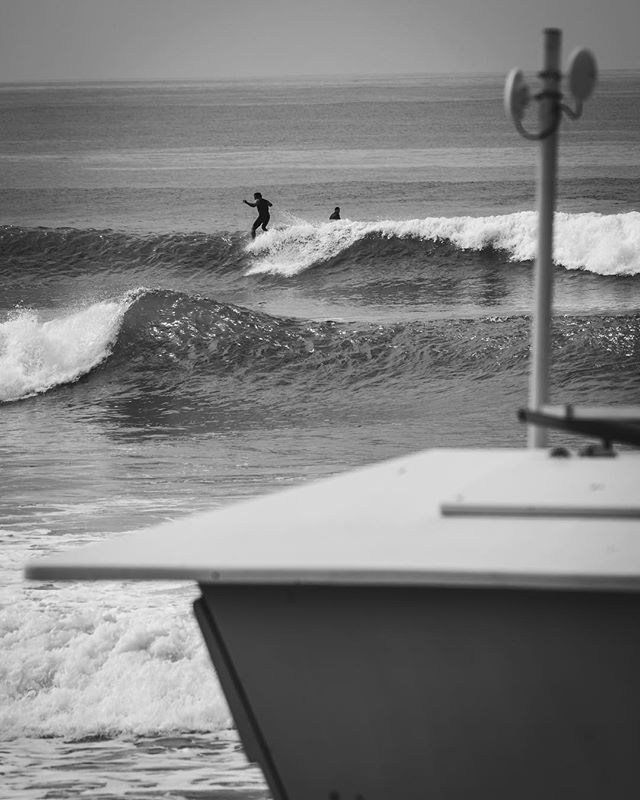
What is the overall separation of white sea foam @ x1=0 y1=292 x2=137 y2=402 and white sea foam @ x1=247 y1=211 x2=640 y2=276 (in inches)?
262

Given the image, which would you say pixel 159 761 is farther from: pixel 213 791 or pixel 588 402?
pixel 588 402

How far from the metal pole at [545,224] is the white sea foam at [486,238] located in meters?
22.6

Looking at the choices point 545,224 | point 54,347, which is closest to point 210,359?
point 54,347

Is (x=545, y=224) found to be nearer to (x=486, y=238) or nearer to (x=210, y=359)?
(x=210, y=359)

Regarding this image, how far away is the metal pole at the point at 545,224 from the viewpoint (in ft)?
11.3

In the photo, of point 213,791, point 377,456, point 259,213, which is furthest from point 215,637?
point 259,213

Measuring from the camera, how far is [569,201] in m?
35.9

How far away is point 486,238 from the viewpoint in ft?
95.6

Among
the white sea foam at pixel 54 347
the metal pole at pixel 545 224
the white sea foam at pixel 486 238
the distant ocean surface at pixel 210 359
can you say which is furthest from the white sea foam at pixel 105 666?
the white sea foam at pixel 486 238

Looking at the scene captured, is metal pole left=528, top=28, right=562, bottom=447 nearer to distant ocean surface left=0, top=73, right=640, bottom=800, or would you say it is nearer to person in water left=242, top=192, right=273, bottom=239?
distant ocean surface left=0, top=73, right=640, bottom=800

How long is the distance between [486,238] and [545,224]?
25.8m

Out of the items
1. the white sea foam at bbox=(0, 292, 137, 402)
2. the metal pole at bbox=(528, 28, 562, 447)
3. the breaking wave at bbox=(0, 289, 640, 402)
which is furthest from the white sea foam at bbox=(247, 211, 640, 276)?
the metal pole at bbox=(528, 28, 562, 447)

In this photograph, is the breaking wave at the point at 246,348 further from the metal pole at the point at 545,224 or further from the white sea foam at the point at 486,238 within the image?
the metal pole at the point at 545,224

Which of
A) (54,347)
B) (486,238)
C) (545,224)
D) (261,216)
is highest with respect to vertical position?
(545,224)
